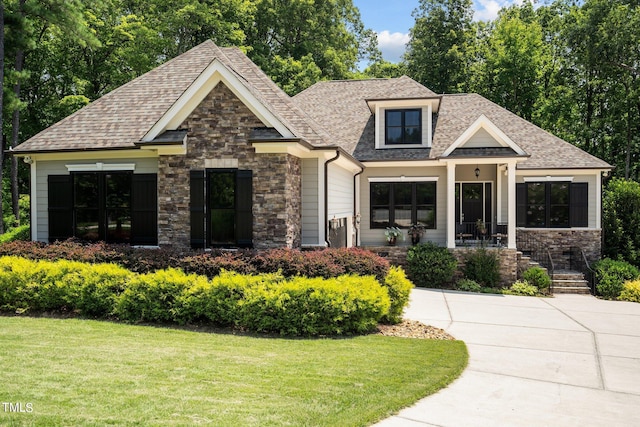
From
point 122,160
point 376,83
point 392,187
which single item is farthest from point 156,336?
point 376,83

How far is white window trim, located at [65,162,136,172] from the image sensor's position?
41.5 ft

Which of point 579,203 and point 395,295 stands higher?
point 579,203

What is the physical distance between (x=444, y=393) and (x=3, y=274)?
9013mm

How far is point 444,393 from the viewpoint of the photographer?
5.92 meters

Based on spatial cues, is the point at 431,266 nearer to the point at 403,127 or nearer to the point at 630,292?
the point at 403,127

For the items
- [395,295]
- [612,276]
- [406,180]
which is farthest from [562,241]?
[395,295]

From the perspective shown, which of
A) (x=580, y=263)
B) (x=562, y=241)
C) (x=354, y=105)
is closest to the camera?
(x=580, y=263)

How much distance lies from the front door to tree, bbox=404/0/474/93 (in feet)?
50.8

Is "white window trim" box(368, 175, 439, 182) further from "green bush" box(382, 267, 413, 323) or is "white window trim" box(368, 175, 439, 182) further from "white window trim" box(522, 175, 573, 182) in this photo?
"green bush" box(382, 267, 413, 323)

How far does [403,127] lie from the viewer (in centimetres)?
1853

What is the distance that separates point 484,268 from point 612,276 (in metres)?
4.03

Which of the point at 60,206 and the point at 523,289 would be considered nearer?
the point at 60,206

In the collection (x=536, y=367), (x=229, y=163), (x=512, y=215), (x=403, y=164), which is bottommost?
(x=536, y=367)

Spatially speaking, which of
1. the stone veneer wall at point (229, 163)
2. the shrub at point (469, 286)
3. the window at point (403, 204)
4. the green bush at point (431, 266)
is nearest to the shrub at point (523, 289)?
the shrub at point (469, 286)
